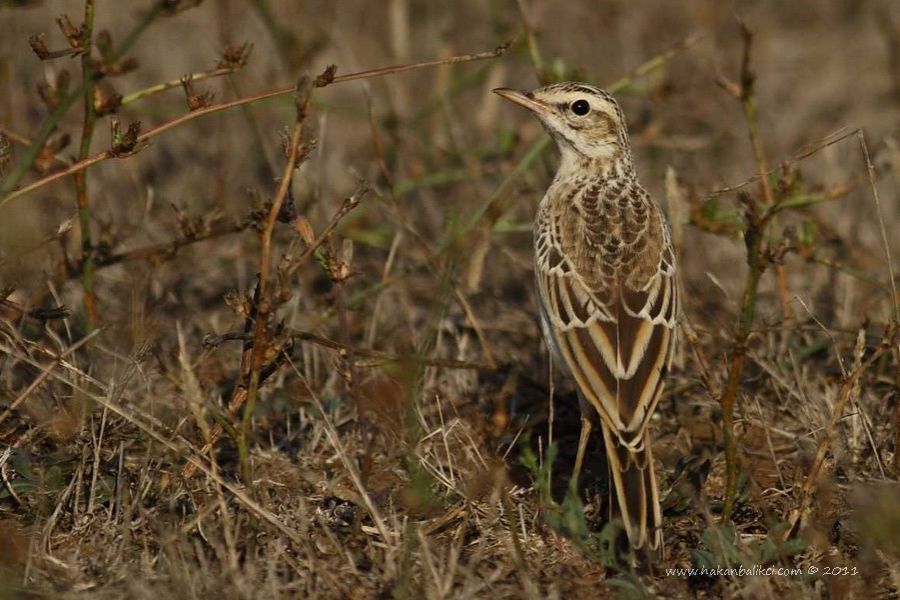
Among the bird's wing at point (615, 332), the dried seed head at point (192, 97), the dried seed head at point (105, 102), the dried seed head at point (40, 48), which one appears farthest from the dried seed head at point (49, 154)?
the bird's wing at point (615, 332)

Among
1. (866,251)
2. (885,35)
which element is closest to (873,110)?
(885,35)

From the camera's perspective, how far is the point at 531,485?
5445 mm

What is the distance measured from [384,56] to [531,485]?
203 inches

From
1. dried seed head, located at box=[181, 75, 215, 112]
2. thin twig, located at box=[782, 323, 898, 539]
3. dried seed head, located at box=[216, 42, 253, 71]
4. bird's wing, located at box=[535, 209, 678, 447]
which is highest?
dried seed head, located at box=[216, 42, 253, 71]

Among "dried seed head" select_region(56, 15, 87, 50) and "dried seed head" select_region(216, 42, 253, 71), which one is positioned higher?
"dried seed head" select_region(56, 15, 87, 50)

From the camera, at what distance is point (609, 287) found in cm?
533

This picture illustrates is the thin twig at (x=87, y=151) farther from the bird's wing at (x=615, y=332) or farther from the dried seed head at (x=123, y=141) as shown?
the bird's wing at (x=615, y=332)

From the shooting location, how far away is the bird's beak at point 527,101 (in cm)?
613

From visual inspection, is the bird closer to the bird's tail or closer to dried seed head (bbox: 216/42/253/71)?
the bird's tail

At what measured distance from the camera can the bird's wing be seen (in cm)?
482

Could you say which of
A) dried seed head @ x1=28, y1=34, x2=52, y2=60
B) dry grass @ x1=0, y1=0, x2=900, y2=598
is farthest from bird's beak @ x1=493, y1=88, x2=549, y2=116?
dried seed head @ x1=28, y1=34, x2=52, y2=60

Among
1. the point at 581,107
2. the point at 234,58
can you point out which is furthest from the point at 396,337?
the point at 234,58

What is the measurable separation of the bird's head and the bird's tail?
1873 mm

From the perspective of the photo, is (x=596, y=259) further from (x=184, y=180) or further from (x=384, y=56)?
(x=384, y=56)
